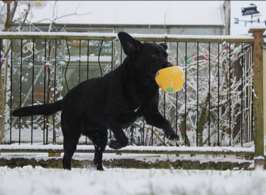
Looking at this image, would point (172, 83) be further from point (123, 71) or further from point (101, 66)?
point (101, 66)

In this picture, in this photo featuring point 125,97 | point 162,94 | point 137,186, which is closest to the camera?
point 137,186

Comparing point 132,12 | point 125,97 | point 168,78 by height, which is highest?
point 132,12

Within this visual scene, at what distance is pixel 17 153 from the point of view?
6.52 metres

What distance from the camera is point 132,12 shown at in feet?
45.1

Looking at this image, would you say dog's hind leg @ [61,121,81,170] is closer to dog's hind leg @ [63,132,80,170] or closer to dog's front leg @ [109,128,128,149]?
dog's hind leg @ [63,132,80,170]

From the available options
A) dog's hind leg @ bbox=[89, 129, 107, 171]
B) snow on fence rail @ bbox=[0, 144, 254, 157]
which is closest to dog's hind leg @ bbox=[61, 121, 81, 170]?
dog's hind leg @ bbox=[89, 129, 107, 171]

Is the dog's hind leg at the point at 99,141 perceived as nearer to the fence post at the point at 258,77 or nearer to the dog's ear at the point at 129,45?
the dog's ear at the point at 129,45

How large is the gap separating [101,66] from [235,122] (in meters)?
1.93

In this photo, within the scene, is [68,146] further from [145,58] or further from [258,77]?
[258,77]

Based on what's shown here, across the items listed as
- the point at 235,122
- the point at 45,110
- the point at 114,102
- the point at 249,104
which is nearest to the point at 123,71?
the point at 114,102

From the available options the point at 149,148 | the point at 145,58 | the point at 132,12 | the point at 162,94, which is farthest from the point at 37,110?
the point at 132,12

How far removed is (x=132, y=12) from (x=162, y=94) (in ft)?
19.9

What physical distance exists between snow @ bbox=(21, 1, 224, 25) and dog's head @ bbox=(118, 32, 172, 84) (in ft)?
26.4

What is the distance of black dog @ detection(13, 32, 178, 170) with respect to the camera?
435cm
